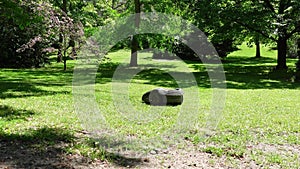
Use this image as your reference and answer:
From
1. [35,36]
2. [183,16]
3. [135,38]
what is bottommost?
[35,36]

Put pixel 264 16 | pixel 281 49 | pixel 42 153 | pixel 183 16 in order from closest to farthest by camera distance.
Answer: pixel 42 153 < pixel 264 16 < pixel 281 49 < pixel 183 16

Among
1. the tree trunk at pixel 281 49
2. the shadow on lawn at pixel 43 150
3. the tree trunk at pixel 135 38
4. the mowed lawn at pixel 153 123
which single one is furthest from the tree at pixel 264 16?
the shadow on lawn at pixel 43 150

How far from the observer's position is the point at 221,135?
25.1 feet

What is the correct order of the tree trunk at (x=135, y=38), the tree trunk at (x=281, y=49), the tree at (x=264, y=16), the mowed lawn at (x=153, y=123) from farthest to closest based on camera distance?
the tree trunk at (x=135, y=38) → the tree trunk at (x=281, y=49) → the tree at (x=264, y=16) → the mowed lawn at (x=153, y=123)

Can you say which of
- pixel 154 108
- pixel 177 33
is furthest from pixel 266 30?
pixel 154 108

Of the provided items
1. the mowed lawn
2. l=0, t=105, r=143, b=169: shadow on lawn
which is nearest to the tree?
the mowed lawn

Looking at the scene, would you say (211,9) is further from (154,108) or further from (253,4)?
(154,108)

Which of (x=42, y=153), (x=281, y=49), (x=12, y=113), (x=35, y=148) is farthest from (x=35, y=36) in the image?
(x=42, y=153)

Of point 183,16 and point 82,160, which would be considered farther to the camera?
point 183,16

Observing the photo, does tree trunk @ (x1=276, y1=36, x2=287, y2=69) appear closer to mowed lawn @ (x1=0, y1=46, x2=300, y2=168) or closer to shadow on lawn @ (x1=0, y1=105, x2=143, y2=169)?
mowed lawn @ (x1=0, y1=46, x2=300, y2=168)

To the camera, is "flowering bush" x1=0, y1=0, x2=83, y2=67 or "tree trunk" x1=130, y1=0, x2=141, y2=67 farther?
"tree trunk" x1=130, y1=0, x2=141, y2=67

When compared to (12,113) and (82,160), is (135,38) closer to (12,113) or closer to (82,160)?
(12,113)

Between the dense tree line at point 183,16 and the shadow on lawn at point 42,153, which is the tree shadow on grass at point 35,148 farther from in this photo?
the dense tree line at point 183,16

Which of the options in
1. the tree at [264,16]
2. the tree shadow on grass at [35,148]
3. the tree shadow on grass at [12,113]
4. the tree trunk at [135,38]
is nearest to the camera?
the tree shadow on grass at [35,148]
